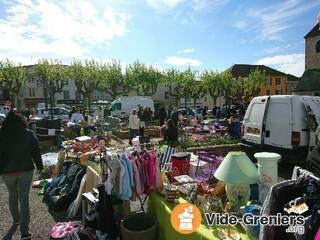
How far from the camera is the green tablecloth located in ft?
10.8

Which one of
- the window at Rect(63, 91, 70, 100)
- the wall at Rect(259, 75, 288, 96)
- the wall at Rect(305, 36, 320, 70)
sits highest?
the wall at Rect(305, 36, 320, 70)

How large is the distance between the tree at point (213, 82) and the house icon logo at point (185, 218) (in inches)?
1721

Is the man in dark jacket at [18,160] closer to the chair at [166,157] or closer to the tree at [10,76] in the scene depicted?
the chair at [166,157]

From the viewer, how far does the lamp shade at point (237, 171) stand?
11.6 ft

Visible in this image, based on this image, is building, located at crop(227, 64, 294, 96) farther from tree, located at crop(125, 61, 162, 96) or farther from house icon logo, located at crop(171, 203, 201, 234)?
house icon logo, located at crop(171, 203, 201, 234)

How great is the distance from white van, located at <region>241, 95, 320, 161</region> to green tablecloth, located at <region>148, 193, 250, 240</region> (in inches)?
182

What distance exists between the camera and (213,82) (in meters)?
47.0

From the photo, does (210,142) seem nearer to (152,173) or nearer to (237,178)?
(152,173)

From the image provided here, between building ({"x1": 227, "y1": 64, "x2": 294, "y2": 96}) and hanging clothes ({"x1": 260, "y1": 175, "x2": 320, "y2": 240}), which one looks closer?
hanging clothes ({"x1": 260, "y1": 175, "x2": 320, "y2": 240})

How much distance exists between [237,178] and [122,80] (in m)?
40.6

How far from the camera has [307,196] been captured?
2541mm

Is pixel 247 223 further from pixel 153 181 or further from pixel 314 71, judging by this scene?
pixel 314 71

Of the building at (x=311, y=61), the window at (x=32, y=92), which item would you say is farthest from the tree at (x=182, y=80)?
the window at (x=32, y=92)

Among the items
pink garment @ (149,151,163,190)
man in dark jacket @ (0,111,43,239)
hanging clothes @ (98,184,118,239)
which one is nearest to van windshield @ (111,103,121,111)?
man in dark jacket @ (0,111,43,239)
